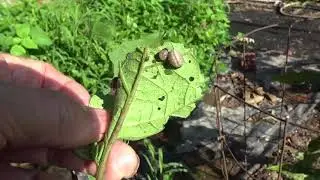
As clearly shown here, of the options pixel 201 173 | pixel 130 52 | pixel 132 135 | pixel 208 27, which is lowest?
pixel 201 173

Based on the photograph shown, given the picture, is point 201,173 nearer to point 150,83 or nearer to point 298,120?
point 298,120

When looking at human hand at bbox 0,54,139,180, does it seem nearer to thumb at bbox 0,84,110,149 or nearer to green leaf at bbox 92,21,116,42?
thumb at bbox 0,84,110,149

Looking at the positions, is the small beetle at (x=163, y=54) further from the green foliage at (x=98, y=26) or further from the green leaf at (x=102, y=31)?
the green foliage at (x=98, y=26)

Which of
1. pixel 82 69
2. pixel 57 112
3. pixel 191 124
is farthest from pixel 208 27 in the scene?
pixel 57 112

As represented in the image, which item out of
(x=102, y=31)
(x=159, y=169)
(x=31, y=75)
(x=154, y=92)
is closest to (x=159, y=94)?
(x=154, y=92)

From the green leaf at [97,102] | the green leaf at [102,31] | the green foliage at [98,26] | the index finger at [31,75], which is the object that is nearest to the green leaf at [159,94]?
the green leaf at [97,102]
